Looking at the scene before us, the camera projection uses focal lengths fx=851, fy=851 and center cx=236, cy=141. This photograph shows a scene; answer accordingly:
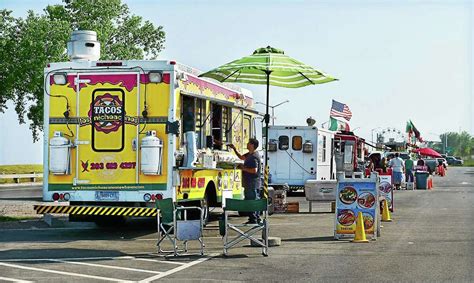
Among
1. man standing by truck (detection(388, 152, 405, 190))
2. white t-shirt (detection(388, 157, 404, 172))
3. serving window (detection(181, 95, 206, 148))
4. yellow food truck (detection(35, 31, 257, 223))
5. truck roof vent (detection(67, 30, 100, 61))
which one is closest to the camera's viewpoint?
yellow food truck (detection(35, 31, 257, 223))

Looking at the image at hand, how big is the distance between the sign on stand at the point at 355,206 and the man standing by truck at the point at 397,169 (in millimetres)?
23074

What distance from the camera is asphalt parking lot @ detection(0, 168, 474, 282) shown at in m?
11.1

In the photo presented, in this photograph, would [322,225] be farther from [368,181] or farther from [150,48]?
[150,48]

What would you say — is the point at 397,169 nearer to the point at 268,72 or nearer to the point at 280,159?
the point at 280,159

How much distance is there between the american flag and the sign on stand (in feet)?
81.3

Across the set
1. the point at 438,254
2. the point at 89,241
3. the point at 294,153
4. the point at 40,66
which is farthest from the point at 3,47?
the point at 438,254

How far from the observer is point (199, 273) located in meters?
11.4

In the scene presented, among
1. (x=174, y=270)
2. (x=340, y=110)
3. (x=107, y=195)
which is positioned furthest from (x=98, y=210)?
(x=340, y=110)

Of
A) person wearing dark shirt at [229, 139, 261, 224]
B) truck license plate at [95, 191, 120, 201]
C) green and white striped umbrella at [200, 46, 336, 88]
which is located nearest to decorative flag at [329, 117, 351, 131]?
person wearing dark shirt at [229, 139, 261, 224]

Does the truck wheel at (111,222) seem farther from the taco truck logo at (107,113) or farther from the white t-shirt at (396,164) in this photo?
the white t-shirt at (396,164)

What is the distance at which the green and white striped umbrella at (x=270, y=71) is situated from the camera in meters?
14.3

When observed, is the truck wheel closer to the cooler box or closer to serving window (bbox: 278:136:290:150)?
serving window (bbox: 278:136:290:150)

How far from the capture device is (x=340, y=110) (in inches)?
1647

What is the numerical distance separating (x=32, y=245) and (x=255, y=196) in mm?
4153
